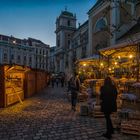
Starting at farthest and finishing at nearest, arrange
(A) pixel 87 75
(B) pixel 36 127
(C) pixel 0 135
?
(A) pixel 87 75 → (B) pixel 36 127 → (C) pixel 0 135

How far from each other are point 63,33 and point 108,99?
65477 millimetres

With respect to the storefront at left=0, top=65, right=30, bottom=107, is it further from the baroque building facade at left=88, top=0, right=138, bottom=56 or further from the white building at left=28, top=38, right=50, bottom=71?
the white building at left=28, top=38, right=50, bottom=71

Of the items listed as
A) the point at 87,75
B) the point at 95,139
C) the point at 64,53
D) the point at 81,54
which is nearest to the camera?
the point at 95,139

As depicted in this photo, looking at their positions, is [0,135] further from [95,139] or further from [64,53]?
[64,53]

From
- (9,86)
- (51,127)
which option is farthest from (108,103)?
(9,86)

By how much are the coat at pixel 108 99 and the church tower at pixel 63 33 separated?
61.8 metres

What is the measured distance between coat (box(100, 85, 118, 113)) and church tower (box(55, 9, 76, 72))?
61826 mm

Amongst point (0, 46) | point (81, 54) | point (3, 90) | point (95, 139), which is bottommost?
point (95, 139)

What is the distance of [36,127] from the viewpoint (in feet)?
31.0

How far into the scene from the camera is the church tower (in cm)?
7194

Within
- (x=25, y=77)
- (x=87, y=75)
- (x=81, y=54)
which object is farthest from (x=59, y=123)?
(x=81, y=54)

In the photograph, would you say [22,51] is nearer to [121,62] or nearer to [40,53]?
[40,53]

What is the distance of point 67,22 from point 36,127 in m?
66.7

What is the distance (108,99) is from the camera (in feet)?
26.7
